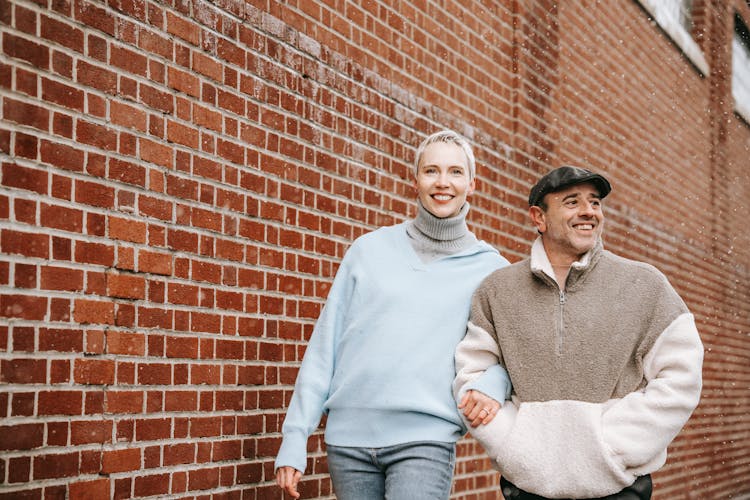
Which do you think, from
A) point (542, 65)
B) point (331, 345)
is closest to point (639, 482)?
point (331, 345)

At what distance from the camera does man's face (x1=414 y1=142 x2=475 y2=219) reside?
359 cm

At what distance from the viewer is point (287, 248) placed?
4727 millimetres

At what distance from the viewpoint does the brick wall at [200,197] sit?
3365 mm

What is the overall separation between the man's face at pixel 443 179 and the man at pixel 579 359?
266mm

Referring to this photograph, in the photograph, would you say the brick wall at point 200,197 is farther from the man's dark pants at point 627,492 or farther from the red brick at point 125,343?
the man's dark pants at point 627,492

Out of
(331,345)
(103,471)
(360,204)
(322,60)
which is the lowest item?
(103,471)

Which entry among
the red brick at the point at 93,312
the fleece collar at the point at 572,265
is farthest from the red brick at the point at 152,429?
the fleece collar at the point at 572,265

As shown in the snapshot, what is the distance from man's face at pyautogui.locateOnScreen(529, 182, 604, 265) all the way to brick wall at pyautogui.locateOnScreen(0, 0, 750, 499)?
1.40 m

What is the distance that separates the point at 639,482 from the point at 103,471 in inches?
67.1

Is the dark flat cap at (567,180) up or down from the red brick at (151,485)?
up

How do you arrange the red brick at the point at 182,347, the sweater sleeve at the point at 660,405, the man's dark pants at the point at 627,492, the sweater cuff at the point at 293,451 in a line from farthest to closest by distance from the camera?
Result: 1. the red brick at the point at 182,347
2. the sweater cuff at the point at 293,451
3. the man's dark pants at the point at 627,492
4. the sweater sleeve at the point at 660,405

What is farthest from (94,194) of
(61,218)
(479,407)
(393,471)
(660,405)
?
(660,405)

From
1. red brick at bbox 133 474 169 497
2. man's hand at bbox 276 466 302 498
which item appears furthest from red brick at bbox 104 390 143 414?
man's hand at bbox 276 466 302 498

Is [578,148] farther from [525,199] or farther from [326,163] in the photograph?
[326,163]
